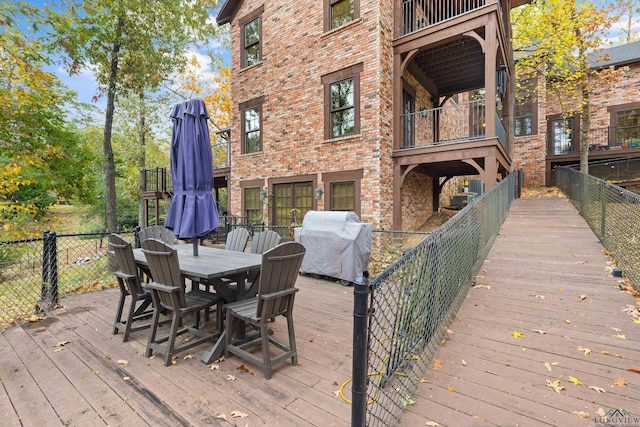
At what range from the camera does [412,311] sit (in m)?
2.75

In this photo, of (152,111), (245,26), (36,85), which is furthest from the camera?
(152,111)

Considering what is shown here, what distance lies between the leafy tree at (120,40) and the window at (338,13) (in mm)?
5250

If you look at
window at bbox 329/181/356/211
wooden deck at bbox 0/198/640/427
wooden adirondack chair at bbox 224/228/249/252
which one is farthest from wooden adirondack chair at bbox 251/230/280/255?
window at bbox 329/181/356/211

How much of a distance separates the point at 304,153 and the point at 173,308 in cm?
722

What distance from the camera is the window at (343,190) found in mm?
8555

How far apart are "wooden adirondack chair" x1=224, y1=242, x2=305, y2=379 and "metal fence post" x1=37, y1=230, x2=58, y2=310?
11.0 ft

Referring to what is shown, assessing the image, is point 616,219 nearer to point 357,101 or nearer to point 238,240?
point 357,101

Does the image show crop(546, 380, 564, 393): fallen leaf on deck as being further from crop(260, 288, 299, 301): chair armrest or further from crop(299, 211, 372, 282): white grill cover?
crop(299, 211, 372, 282): white grill cover

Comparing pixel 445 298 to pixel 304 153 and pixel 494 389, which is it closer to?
pixel 494 389

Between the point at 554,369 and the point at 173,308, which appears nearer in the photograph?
the point at 554,369

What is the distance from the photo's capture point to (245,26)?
11.5 meters

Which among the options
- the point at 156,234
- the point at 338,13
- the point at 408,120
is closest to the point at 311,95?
the point at 338,13

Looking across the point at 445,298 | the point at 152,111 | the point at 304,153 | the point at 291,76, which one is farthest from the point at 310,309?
the point at 152,111

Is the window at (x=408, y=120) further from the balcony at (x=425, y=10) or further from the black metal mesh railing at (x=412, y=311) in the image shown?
the black metal mesh railing at (x=412, y=311)
